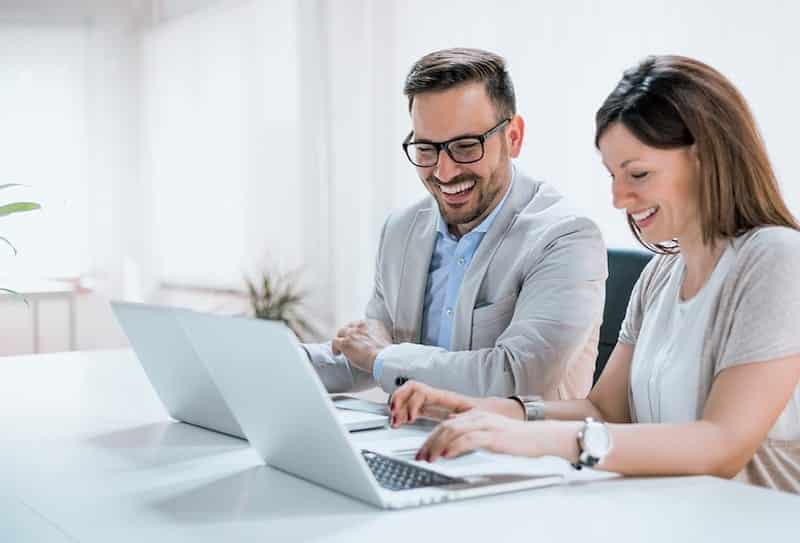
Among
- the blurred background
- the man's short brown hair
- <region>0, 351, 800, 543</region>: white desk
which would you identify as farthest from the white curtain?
<region>0, 351, 800, 543</region>: white desk

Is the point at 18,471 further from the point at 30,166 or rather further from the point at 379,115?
the point at 30,166

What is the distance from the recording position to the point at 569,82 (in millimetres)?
3805

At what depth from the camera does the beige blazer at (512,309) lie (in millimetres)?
1994

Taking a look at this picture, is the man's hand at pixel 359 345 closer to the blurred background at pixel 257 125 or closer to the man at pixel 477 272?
the man at pixel 477 272

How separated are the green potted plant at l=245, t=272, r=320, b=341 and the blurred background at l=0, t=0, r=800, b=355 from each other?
57 mm

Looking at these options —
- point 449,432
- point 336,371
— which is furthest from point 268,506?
point 336,371

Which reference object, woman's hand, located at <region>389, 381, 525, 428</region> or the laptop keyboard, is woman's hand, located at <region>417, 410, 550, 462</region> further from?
woman's hand, located at <region>389, 381, 525, 428</region>

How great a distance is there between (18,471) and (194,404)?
1.04 feet

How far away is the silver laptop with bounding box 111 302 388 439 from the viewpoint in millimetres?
1611

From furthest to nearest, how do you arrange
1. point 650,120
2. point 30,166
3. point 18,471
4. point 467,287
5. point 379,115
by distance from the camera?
point 30,166 < point 379,115 < point 467,287 < point 650,120 < point 18,471

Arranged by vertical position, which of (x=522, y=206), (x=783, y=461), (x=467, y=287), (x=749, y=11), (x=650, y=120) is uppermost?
(x=749, y=11)

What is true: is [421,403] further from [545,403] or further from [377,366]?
[377,366]

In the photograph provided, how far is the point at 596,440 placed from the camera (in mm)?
1319

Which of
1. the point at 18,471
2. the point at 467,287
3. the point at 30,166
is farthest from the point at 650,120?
the point at 30,166
